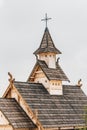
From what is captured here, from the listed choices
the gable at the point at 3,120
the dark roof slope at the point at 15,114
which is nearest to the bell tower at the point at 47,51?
the dark roof slope at the point at 15,114

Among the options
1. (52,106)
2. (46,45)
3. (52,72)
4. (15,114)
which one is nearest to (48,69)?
(52,72)

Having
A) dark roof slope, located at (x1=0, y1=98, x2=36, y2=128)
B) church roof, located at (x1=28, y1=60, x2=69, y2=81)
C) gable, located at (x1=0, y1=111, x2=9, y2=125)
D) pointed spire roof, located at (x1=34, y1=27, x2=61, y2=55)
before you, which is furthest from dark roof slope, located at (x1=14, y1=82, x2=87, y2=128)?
pointed spire roof, located at (x1=34, y1=27, x2=61, y2=55)

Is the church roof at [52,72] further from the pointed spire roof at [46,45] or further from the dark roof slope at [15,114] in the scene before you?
the dark roof slope at [15,114]

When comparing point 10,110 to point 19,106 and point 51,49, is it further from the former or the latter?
point 51,49

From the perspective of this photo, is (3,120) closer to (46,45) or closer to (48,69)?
(48,69)

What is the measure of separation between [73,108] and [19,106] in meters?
6.52

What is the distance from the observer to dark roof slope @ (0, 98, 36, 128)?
56.1 metres

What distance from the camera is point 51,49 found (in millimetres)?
63562

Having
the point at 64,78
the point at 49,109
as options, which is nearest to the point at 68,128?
the point at 49,109

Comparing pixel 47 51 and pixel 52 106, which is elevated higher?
pixel 47 51

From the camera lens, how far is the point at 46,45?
6375cm

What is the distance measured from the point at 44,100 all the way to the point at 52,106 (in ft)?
3.35

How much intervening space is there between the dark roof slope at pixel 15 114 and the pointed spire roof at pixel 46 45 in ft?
22.7

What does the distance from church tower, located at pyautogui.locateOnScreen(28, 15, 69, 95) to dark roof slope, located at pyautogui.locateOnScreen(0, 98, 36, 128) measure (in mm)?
4897
